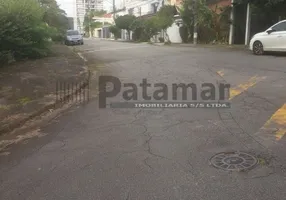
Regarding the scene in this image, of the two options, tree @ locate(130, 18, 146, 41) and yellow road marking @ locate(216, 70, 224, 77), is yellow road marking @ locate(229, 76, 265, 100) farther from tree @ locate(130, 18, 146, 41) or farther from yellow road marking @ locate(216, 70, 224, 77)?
tree @ locate(130, 18, 146, 41)

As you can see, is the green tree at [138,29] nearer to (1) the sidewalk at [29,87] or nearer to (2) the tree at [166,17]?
(2) the tree at [166,17]

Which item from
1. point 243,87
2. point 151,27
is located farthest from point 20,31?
point 151,27

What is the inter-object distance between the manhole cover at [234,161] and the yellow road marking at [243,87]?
323cm

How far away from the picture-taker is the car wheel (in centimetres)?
1548

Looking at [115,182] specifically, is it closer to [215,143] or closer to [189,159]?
[189,159]

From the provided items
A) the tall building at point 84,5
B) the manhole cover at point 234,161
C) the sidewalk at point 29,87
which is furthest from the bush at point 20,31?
the tall building at point 84,5

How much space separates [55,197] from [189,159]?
169 centimetres

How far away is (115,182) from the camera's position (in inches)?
139

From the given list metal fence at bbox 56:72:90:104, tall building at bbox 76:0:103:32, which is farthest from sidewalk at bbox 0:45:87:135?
tall building at bbox 76:0:103:32

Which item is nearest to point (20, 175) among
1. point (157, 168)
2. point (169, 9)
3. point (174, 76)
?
point (157, 168)

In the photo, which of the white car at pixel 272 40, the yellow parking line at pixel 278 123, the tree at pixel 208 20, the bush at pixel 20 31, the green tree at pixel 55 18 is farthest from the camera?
the green tree at pixel 55 18

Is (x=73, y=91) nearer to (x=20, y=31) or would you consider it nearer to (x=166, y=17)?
(x=20, y=31)

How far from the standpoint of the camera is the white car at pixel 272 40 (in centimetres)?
1440

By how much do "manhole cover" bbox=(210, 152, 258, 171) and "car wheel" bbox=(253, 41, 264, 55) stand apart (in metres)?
12.6
